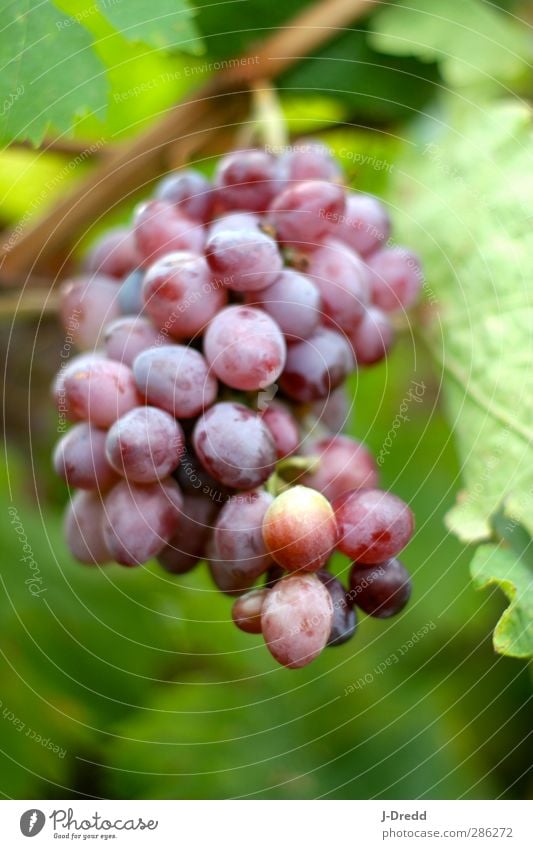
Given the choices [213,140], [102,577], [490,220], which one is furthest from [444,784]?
[213,140]

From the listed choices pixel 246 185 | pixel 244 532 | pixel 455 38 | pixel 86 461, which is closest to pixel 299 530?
pixel 244 532

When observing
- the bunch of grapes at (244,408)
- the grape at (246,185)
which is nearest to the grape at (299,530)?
the bunch of grapes at (244,408)

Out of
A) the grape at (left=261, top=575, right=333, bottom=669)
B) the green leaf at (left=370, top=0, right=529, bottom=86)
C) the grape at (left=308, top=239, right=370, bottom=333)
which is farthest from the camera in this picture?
the green leaf at (left=370, top=0, right=529, bottom=86)

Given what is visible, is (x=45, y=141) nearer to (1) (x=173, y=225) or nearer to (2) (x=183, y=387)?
(1) (x=173, y=225)

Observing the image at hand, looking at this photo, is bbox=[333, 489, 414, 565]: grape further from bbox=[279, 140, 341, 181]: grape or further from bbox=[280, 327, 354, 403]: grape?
bbox=[279, 140, 341, 181]: grape

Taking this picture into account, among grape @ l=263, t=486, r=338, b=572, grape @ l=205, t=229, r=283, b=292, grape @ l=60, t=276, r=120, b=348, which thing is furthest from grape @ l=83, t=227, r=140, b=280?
grape @ l=263, t=486, r=338, b=572

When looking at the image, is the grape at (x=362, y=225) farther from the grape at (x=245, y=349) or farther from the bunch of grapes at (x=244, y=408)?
the grape at (x=245, y=349)

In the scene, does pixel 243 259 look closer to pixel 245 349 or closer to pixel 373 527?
pixel 245 349
